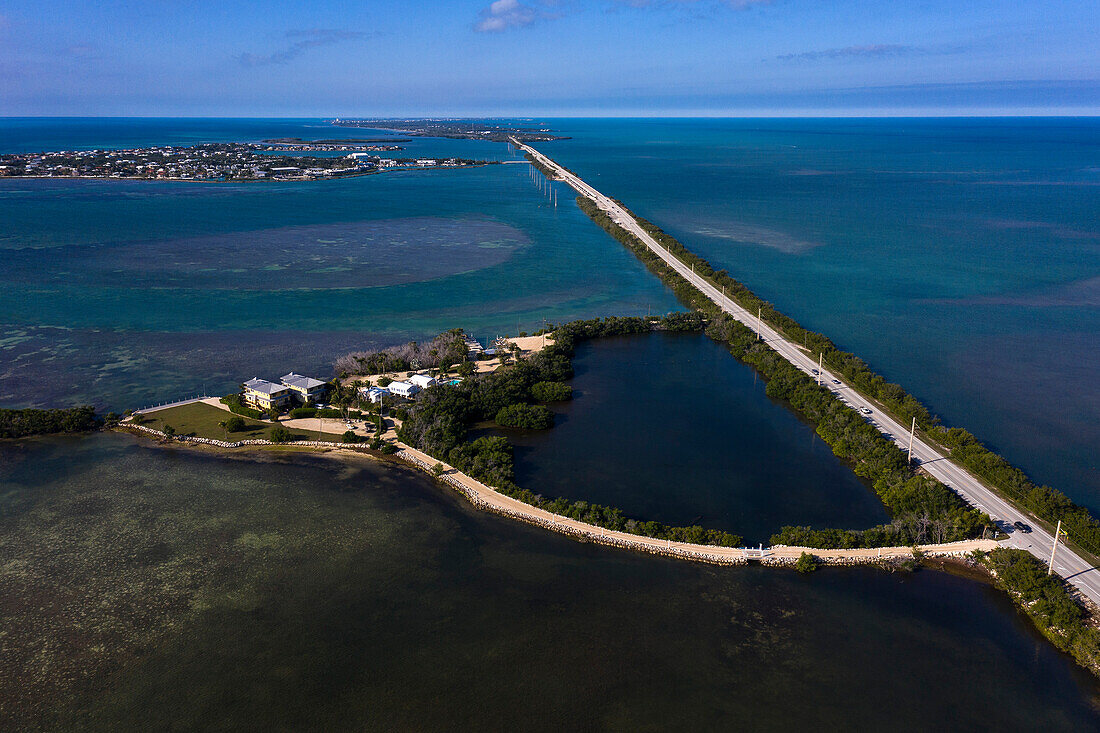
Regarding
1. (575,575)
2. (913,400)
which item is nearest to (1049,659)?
(575,575)

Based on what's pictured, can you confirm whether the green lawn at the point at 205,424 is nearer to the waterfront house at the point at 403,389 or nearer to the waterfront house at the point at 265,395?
the waterfront house at the point at 265,395

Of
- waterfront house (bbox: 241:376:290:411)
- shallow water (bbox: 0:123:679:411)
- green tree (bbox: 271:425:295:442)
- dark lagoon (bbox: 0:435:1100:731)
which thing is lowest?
dark lagoon (bbox: 0:435:1100:731)

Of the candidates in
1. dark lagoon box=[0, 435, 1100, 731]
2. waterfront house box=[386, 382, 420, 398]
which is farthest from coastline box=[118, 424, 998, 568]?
waterfront house box=[386, 382, 420, 398]

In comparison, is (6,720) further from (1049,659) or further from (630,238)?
(630,238)

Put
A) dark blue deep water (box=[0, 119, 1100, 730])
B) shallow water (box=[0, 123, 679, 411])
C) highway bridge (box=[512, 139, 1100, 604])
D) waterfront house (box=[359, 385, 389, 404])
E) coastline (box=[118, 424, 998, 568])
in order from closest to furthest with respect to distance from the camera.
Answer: dark blue deep water (box=[0, 119, 1100, 730])
highway bridge (box=[512, 139, 1100, 604])
coastline (box=[118, 424, 998, 568])
waterfront house (box=[359, 385, 389, 404])
shallow water (box=[0, 123, 679, 411])

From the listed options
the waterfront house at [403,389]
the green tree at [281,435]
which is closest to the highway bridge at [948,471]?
the waterfront house at [403,389]

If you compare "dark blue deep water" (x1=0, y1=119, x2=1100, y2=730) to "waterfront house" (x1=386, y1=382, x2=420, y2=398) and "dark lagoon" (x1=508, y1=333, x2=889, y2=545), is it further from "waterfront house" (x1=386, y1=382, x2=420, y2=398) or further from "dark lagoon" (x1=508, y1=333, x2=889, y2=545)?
A: "waterfront house" (x1=386, y1=382, x2=420, y2=398)

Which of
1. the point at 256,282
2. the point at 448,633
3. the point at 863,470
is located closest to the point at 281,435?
the point at 448,633
